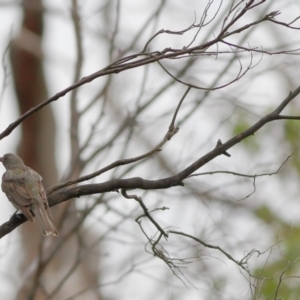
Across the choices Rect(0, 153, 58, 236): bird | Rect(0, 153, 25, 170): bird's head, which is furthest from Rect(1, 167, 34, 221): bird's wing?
Rect(0, 153, 25, 170): bird's head

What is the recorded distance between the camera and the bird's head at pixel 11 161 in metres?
6.72

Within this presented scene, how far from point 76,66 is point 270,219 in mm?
4373

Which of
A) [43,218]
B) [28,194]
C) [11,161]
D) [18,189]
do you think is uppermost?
[11,161]

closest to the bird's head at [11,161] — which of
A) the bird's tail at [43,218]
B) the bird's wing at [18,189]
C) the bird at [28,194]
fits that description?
the bird at [28,194]

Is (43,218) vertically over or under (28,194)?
under

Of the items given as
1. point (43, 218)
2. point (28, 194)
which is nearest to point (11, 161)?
point (28, 194)

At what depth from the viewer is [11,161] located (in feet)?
22.6

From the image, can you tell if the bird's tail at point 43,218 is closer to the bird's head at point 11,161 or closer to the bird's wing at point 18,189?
the bird's wing at point 18,189

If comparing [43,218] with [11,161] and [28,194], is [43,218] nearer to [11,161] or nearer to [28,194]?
[28,194]

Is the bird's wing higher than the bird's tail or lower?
higher

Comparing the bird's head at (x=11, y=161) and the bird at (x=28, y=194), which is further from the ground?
the bird's head at (x=11, y=161)

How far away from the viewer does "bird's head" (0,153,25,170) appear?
6721mm

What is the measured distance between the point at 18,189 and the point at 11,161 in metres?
0.99

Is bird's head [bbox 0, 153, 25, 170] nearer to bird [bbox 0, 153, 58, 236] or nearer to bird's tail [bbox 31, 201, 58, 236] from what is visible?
bird [bbox 0, 153, 58, 236]
